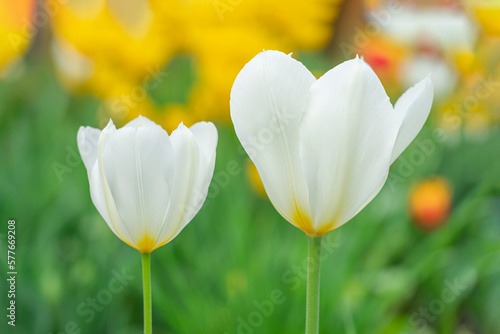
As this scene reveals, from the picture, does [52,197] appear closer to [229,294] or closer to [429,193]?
[229,294]

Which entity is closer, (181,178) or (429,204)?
(181,178)

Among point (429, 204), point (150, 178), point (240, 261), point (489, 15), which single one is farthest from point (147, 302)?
point (489, 15)

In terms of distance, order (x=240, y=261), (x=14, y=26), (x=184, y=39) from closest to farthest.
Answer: (x=240, y=261) < (x=184, y=39) < (x=14, y=26)

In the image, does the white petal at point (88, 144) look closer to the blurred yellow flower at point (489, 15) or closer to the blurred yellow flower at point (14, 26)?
the blurred yellow flower at point (489, 15)

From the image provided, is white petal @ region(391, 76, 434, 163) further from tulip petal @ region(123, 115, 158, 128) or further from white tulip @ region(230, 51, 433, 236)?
tulip petal @ region(123, 115, 158, 128)

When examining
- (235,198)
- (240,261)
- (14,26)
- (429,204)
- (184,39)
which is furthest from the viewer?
(14,26)

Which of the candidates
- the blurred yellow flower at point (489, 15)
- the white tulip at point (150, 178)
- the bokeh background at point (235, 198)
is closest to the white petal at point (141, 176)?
the white tulip at point (150, 178)

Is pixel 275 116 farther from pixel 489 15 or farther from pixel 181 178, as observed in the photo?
pixel 489 15
